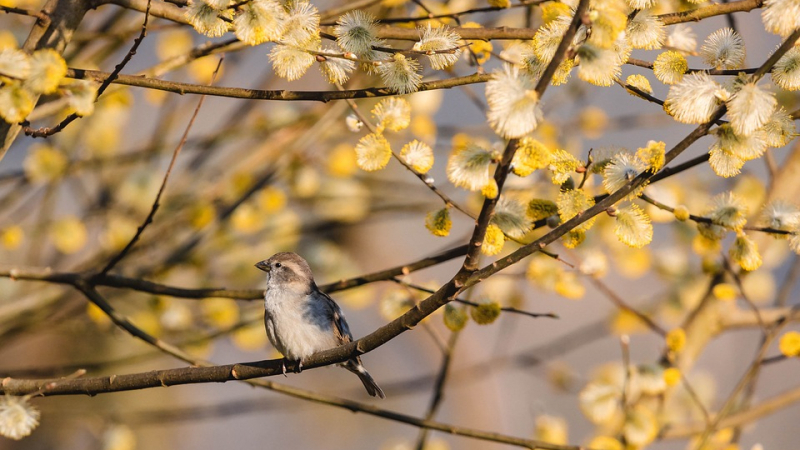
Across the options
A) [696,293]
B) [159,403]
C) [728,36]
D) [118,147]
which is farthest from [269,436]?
[728,36]

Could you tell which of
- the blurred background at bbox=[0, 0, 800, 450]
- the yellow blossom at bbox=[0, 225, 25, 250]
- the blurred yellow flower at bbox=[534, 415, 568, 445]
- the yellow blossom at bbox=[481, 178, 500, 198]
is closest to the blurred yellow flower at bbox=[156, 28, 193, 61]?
the blurred background at bbox=[0, 0, 800, 450]

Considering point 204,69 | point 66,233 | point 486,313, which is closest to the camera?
point 486,313

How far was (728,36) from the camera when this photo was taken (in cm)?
197

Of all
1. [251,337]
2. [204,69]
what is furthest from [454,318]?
[204,69]

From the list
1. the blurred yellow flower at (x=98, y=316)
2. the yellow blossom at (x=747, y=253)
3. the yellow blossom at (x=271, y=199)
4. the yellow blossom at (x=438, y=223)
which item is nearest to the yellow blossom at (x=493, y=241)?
the yellow blossom at (x=438, y=223)

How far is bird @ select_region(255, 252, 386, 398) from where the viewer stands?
295 centimetres

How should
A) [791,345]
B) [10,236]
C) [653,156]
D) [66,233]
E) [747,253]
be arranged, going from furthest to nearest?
[66,233] < [10,236] < [791,345] < [747,253] < [653,156]

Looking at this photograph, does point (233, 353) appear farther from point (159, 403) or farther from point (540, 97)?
point (540, 97)

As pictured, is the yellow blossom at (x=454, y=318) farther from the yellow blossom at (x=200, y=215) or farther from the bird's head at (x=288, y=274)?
the yellow blossom at (x=200, y=215)

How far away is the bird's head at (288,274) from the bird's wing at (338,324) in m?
0.10

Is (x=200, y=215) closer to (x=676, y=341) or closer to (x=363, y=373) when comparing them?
(x=363, y=373)

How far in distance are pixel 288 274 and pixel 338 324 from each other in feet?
0.98

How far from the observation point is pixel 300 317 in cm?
301

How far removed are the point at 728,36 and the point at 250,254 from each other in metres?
3.28
